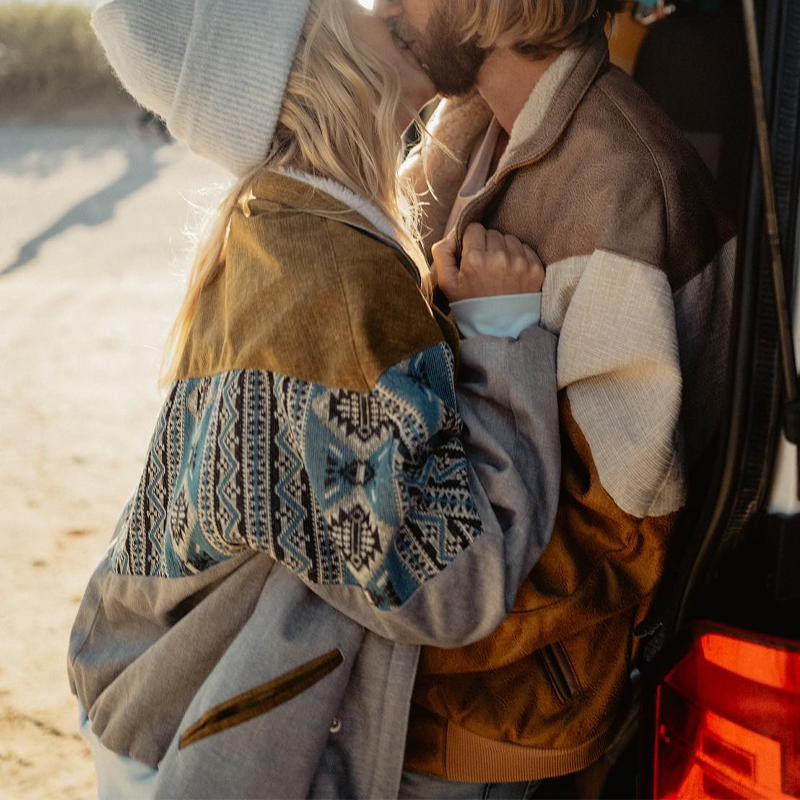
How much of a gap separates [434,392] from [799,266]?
53 cm

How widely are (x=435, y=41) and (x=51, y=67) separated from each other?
1492cm

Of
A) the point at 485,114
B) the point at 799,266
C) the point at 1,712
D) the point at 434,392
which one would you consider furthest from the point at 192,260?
the point at 1,712

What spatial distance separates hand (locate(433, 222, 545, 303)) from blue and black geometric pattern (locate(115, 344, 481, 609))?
33cm

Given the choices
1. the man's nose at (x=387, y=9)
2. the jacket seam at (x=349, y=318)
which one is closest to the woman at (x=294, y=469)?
the jacket seam at (x=349, y=318)

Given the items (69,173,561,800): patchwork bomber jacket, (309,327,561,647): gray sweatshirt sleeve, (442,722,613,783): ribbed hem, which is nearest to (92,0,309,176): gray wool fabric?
(69,173,561,800): patchwork bomber jacket

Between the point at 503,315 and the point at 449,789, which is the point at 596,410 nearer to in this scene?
the point at 503,315

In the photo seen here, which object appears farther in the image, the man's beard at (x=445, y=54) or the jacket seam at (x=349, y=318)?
the man's beard at (x=445, y=54)

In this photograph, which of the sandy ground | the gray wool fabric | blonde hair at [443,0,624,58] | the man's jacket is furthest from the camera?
the sandy ground

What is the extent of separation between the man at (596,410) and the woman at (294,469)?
8cm

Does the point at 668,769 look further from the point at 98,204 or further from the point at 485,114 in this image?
the point at 98,204

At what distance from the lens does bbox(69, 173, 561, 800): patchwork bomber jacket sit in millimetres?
1247

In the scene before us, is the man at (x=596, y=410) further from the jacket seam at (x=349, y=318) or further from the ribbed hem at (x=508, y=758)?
the jacket seam at (x=349, y=318)

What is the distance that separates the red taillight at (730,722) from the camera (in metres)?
1.04

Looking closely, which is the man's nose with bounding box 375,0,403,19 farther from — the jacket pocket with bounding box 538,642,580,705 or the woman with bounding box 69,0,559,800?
the jacket pocket with bounding box 538,642,580,705
